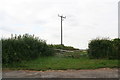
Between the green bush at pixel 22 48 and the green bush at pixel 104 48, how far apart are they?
175 inches

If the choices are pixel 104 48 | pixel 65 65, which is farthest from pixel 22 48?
pixel 104 48

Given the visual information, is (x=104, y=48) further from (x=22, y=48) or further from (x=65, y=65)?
(x=22, y=48)

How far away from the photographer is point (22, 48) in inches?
611

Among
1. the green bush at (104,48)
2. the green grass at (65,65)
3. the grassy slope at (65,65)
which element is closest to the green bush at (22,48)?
the green grass at (65,65)

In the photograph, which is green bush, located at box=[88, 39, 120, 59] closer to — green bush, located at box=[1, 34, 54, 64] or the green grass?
the green grass

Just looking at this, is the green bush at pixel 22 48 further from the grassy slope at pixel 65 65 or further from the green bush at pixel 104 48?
the green bush at pixel 104 48

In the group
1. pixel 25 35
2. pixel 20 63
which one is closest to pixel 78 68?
pixel 20 63

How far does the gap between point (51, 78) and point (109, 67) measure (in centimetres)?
450

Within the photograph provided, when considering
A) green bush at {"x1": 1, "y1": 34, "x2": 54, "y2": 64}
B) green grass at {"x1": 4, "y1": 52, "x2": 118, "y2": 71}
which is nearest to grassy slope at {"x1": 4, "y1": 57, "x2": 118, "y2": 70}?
green grass at {"x1": 4, "y1": 52, "x2": 118, "y2": 71}

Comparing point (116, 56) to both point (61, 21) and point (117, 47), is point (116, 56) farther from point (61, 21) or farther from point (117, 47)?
point (61, 21)

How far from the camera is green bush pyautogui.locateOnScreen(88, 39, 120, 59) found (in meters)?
17.3

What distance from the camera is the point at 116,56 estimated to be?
56.1ft

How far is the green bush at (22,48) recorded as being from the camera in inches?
550

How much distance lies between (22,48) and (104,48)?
6693 millimetres
